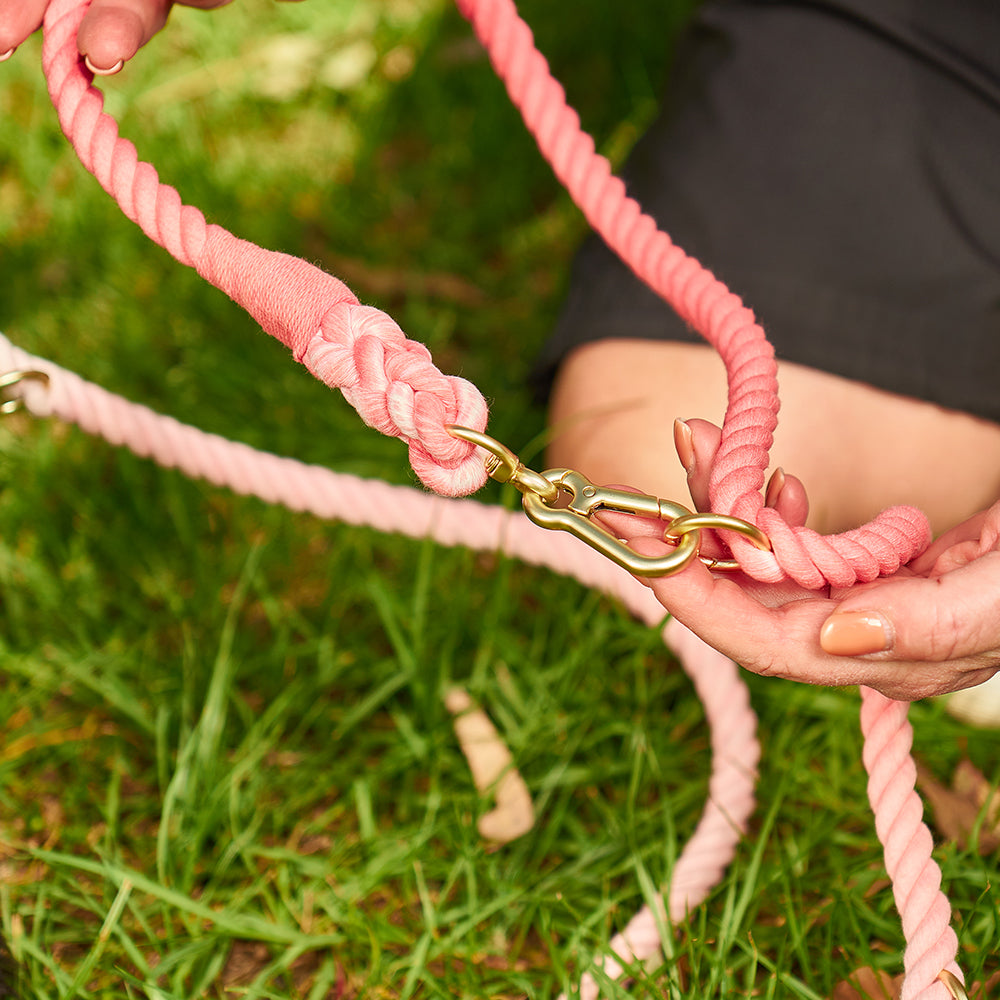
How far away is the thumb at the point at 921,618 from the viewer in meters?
0.68

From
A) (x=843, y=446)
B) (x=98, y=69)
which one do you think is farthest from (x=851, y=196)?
(x=98, y=69)

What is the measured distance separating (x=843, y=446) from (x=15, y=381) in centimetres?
95

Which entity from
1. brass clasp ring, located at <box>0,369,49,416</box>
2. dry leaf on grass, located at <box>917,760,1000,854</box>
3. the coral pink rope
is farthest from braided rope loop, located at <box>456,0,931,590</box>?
brass clasp ring, located at <box>0,369,49,416</box>

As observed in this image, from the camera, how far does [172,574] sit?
125 centimetres

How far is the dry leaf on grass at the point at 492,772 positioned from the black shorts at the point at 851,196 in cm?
52

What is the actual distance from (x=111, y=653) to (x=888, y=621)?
0.87 m

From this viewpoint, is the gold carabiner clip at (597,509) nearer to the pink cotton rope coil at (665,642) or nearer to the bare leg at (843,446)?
the pink cotton rope coil at (665,642)

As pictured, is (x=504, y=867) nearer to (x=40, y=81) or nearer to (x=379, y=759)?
(x=379, y=759)

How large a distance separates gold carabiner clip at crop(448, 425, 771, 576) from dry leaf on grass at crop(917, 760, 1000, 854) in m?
0.50

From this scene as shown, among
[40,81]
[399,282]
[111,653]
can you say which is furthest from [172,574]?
[40,81]

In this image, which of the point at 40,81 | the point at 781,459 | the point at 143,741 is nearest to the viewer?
the point at 143,741

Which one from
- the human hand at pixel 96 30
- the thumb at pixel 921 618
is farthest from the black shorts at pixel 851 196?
the human hand at pixel 96 30

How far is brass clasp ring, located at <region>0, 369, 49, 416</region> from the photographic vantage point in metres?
0.93

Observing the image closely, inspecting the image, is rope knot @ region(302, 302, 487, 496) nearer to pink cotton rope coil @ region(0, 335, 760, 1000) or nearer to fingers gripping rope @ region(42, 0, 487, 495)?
fingers gripping rope @ region(42, 0, 487, 495)
